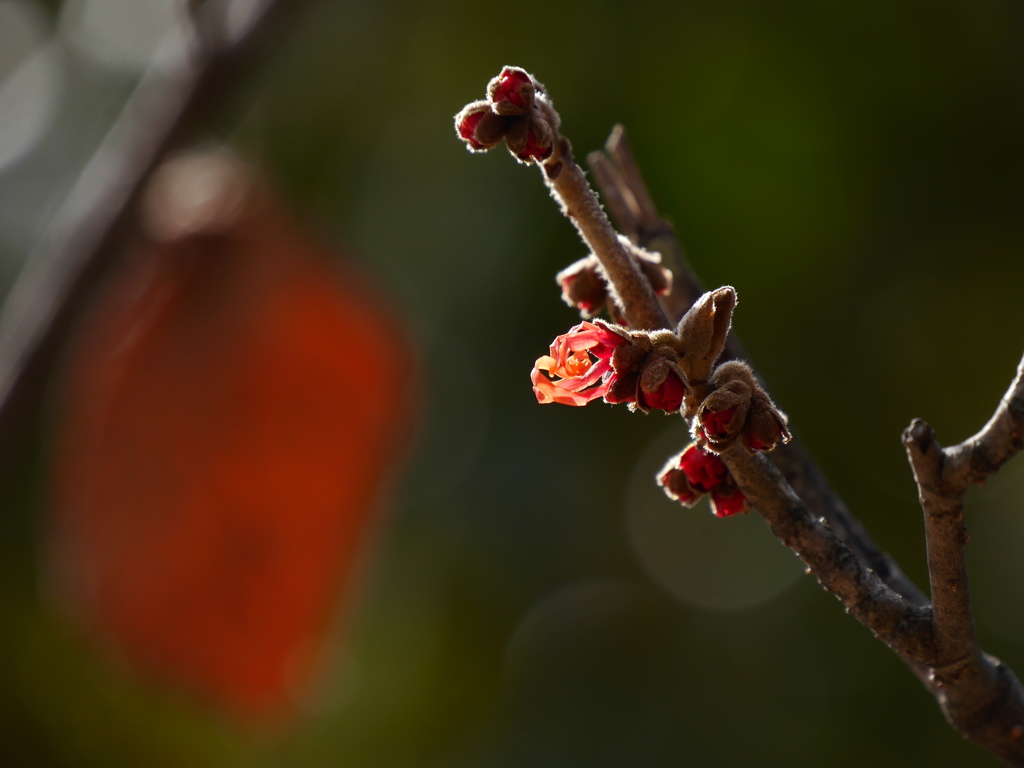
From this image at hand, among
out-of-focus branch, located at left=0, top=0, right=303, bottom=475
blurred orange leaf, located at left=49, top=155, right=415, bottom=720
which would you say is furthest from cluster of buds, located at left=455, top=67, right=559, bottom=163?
blurred orange leaf, located at left=49, top=155, right=415, bottom=720

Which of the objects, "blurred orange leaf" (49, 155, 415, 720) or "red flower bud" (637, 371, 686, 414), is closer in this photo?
"red flower bud" (637, 371, 686, 414)

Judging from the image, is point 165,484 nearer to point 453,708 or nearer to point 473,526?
point 473,526

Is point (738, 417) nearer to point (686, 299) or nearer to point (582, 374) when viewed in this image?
point (582, 374)

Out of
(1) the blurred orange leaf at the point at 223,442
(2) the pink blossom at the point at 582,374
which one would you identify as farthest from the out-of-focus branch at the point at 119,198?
(2) the pink blossom at the point at 582,374

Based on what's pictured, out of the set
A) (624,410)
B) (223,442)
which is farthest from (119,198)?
(624,410)

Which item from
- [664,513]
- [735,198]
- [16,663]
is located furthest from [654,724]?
[16,663]

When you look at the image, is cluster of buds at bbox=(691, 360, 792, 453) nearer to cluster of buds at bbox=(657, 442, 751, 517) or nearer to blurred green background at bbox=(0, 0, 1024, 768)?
cluster of buds at bbox=(657, 442, 751, 517)
